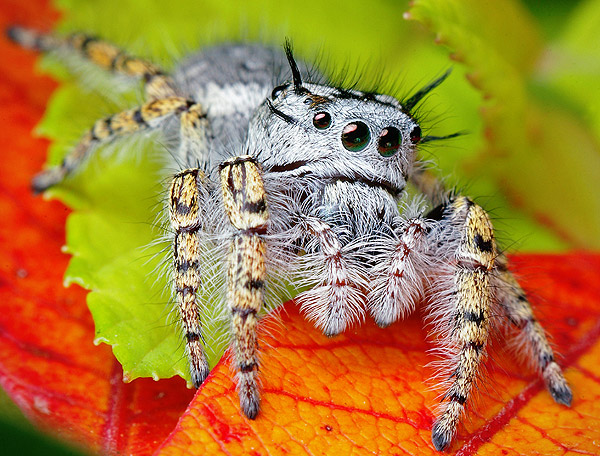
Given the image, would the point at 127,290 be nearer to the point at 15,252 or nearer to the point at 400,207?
the point at 15,252

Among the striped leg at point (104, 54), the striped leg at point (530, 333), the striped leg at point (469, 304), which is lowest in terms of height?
the striped leg at point (104, 54)

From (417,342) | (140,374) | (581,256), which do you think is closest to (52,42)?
(140,374)

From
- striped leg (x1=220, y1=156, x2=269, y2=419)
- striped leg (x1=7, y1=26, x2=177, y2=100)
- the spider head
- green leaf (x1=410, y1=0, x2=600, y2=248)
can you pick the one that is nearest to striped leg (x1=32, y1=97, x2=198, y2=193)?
striped leg (x1=7, y1=26, x2=177, y2=100)

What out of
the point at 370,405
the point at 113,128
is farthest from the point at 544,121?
the point at 113,128

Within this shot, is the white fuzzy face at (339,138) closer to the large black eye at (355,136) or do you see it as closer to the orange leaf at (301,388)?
the large black eye at (355,136)

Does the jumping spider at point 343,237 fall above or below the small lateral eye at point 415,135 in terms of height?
below

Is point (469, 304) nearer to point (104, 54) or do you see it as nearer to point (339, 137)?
point (339, 137)

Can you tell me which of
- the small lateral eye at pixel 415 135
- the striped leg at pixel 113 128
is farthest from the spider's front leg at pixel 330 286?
the striped leg at pixel 113 128
